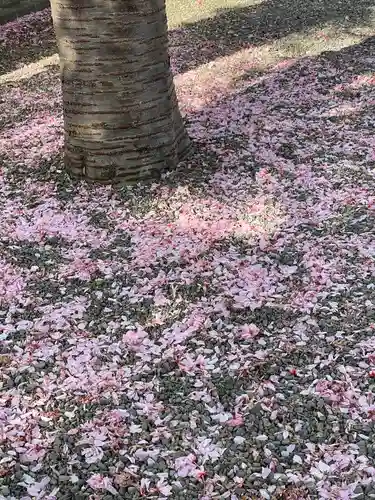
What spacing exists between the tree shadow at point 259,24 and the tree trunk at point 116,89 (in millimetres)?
3159

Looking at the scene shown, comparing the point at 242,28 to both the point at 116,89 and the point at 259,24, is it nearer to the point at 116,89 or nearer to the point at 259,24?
the point at 259,24

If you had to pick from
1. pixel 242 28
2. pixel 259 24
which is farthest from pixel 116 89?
pixel 259 24

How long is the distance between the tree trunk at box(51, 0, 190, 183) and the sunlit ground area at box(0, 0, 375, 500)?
205 millimetres

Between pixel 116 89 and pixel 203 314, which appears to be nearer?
pixel 203 314

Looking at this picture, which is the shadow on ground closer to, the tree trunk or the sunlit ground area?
the sunlit ground area

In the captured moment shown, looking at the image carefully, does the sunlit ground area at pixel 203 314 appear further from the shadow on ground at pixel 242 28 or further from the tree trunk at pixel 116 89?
the shadow on ground at pixel 242 28

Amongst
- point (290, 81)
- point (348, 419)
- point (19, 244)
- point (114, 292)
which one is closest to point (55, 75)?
point (290, 81)

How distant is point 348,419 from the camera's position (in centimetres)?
291

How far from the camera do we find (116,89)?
467 cm

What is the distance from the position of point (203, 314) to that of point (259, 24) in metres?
6.69

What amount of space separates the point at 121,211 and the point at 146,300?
109cm

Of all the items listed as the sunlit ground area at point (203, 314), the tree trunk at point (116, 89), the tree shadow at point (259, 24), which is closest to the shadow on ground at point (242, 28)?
the tree shadow at point (259, 24)

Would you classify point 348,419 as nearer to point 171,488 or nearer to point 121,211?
point 171,488

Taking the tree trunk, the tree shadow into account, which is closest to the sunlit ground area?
the tree trunk
